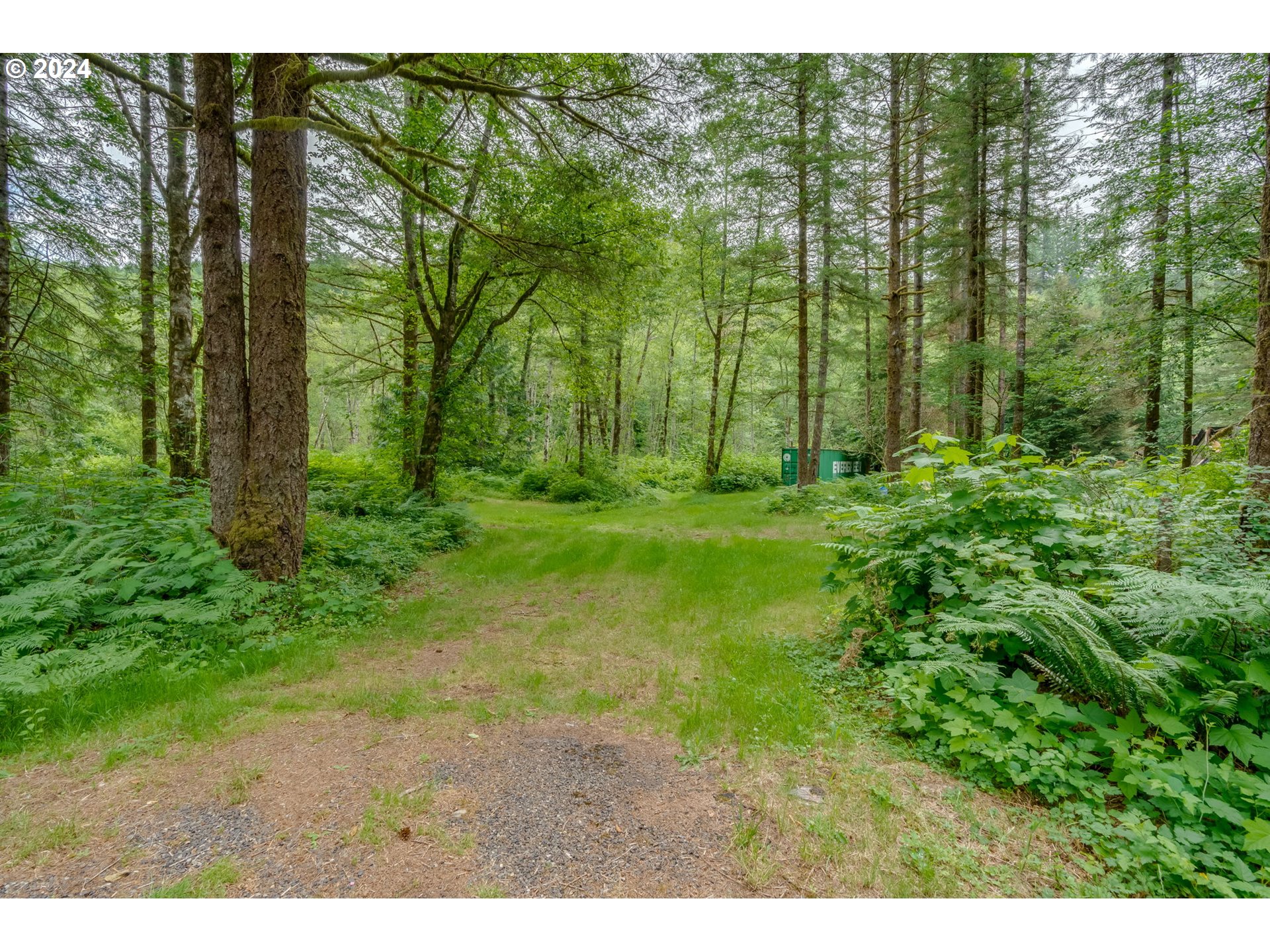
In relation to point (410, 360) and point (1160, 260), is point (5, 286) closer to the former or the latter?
point (410, 360)

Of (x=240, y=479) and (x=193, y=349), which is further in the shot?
(x=193, y=349)

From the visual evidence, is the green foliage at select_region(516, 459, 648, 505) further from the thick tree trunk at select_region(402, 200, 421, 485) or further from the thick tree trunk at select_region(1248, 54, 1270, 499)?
the thick tree trunk at select_region(1248, 54, 1270, 499)

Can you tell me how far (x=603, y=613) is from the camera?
548 centimetres

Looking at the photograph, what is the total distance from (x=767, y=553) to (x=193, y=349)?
965 cm

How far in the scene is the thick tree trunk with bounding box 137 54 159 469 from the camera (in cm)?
802

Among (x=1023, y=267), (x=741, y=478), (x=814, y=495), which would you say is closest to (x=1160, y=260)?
(x=1023, y=267)

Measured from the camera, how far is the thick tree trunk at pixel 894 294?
785 centimetres

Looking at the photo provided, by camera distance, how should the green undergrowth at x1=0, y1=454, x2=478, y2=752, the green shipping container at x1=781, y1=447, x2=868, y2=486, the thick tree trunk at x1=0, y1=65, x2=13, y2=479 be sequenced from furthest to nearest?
the green shipping container at x1=781, y1=447, x2=868, y2=486 → the thick tree trunk at x1=0, y1=65, x2=13, y2=479 → the green undergrowth at x1=0, y1=454, x2=478, y2=752

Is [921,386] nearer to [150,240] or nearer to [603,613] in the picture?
[603,613]

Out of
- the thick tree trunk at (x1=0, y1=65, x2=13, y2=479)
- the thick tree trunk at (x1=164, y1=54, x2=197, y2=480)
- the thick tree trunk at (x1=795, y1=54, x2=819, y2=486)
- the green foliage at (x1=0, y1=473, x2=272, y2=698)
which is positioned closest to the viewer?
the green foliage at (x1=0, y1=473, x2=272, y2=698)

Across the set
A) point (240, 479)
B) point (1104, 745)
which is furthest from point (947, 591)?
point (240, 479)

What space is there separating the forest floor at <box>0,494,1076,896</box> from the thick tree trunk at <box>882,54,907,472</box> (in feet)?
19.0

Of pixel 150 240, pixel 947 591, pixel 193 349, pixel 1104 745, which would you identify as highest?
pixel 150 240

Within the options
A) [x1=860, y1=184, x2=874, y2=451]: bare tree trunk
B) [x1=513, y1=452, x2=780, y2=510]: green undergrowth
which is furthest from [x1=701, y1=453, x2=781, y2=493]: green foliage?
[x1=860, y1=184, x2=874, y2=451]: bare tree trunk
